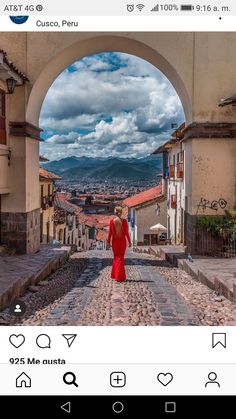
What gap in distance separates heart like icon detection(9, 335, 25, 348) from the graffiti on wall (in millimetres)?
8796

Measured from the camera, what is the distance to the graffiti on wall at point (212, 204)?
11.1 m

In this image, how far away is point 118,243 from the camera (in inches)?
335

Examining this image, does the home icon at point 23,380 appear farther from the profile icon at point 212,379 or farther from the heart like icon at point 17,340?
the profile icon at point 212,379

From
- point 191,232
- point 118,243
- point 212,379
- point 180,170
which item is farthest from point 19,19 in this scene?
point 180,170

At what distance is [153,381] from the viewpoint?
100.0 inches

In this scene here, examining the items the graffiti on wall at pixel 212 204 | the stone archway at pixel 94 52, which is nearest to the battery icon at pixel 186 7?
the stone archway at pixel 94 52

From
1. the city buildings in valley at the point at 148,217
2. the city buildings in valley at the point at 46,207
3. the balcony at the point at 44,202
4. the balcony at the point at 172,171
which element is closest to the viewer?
the balcony at the point at 172,171

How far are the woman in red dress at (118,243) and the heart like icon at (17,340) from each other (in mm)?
5687

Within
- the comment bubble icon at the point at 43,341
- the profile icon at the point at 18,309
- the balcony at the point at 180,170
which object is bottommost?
the comment bubble icon at the point at 43,341

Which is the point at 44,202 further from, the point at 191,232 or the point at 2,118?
the point at 191,232

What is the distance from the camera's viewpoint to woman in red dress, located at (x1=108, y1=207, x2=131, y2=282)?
8.38 meters
